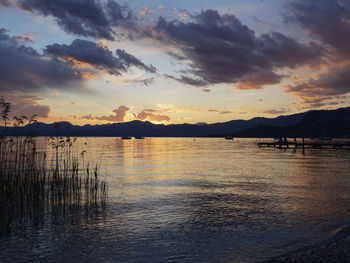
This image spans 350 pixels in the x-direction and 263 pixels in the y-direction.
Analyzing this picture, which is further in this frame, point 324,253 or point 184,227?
point 184,227

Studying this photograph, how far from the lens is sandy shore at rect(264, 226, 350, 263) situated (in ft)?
36.9

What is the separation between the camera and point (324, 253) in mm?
11898

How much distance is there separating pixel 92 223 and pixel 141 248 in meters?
5.21

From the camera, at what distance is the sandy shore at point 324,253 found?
11249 mm

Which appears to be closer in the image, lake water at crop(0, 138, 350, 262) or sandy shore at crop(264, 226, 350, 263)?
sandy shore at crop(264, 226, 350, 263)

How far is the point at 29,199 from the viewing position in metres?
20.6

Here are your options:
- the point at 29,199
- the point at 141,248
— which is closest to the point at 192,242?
the point at 141,248

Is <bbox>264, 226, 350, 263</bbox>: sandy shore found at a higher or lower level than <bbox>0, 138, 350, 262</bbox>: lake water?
higher

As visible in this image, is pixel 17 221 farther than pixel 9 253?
Yes

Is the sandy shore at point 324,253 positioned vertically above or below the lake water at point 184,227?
above

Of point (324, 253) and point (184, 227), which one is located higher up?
point (324, 253)

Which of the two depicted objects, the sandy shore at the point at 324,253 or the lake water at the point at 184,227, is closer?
the sandy shore at the point at 324,253

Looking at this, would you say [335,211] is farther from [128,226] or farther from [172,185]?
[172,185]

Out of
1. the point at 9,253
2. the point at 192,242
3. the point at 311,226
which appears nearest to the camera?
the point at 9,253
